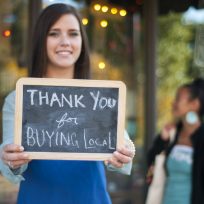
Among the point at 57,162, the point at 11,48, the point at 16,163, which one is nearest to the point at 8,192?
the point at 11,48

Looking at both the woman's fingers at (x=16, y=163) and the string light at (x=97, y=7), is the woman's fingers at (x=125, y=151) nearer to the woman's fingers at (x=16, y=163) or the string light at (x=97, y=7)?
the woman's fingers at (x=16, y=163)

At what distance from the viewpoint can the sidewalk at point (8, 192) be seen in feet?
15.7

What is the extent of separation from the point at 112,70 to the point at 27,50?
3.65ft

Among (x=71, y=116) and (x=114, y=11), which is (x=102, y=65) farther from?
(x=71, y=116)

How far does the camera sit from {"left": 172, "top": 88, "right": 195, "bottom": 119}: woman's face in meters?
3.91

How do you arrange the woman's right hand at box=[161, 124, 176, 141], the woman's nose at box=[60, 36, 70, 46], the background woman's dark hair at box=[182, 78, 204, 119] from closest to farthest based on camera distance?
the woman's nose at box=[60, 36, 70, 46] → the background woman's dark hair at box=[182, 78, 204, 119] → the woman's right hand at box=[161, 124, 176, 141]

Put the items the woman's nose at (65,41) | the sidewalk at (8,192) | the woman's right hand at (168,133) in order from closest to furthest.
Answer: the woman's nose at (65,41) → the woman's right hand at (168,133) → the sidewalk at (8,192)

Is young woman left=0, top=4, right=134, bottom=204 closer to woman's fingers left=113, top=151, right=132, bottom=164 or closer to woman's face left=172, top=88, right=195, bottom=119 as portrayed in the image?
woman's fingers left=113, top=151, right=132, bottom=164

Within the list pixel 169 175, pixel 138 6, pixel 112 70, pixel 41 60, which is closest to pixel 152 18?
pixel 138 6

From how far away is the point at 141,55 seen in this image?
216 inches

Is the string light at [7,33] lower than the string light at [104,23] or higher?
lower

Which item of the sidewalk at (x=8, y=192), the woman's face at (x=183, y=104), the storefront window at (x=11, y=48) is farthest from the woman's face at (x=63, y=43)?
the sidewalk at (x=8, y=192)

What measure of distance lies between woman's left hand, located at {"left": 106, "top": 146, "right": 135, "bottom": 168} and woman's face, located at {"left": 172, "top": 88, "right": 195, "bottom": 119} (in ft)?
6.67

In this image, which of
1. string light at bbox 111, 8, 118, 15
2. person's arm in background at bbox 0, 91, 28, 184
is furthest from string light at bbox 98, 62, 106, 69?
person's arm in background at bbox 0, 91, 28, 184
